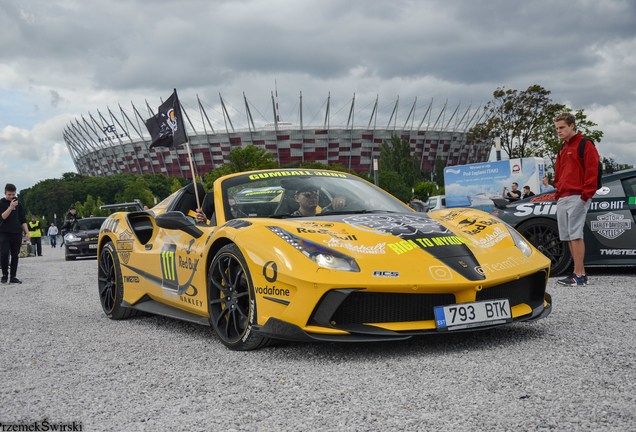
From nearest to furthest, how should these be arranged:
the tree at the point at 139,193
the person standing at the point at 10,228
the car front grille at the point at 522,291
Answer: the car front grille at the point at 522,291 → the person standing at the point at 10,228 → the tree at the point at 139,193

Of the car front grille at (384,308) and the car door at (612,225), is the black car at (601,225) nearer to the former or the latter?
the car door at (612,225)

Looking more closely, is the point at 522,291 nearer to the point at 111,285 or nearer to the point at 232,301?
the point at 232,301

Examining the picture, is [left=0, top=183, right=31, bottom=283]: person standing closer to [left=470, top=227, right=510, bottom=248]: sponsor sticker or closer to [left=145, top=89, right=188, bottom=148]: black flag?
[left=145, top=89, right=188, bottom=148]: black flag

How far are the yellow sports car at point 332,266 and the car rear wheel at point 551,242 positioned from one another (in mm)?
3304

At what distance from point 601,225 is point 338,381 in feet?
17.8

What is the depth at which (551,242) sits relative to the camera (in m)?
7.78

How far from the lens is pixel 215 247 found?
432 centimetres

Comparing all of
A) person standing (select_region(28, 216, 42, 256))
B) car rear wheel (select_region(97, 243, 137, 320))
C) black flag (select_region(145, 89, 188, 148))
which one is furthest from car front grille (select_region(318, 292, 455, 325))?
person standing (select_region(28, 216, 42, 256))

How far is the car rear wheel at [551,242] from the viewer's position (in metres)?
7.67

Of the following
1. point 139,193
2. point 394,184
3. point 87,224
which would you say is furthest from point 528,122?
point 139,193

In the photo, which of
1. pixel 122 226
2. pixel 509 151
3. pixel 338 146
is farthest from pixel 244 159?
pixel 122 226

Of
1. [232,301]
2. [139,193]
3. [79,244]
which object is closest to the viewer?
[232,301]

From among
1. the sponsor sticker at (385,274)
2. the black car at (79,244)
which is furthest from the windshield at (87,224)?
the sponsor sticker at (385,274)

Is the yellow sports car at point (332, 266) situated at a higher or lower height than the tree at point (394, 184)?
higher
